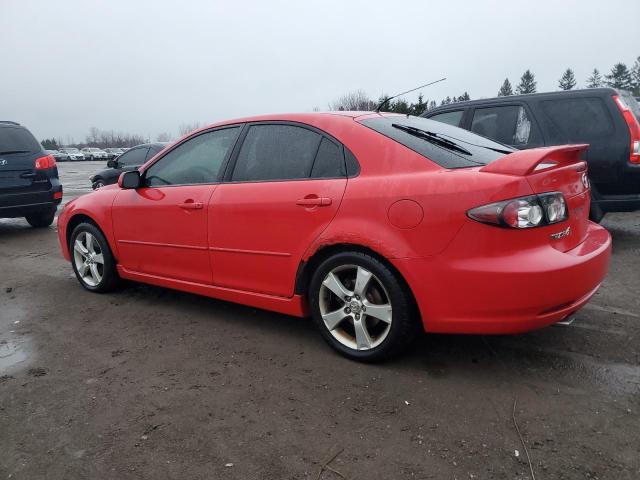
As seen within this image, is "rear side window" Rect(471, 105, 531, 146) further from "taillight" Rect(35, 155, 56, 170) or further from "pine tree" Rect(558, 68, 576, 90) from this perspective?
"pine tree" Rect(558, 68, 576, 90)

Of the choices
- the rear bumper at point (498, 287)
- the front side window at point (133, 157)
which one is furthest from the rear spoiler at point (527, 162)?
the front side window at point (133, 157)

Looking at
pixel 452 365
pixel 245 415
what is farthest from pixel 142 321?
pixel 452 365

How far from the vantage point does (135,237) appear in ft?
13.5

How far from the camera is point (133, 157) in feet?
40.0

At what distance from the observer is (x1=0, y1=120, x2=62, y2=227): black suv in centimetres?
738

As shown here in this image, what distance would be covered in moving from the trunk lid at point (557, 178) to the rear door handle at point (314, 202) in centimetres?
90

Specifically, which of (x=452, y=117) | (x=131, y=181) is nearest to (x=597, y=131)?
(x=452, y=117)

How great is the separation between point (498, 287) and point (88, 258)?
148 inches

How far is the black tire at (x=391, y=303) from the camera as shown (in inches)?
106

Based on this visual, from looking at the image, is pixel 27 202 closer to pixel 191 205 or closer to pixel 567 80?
pixel 191 205

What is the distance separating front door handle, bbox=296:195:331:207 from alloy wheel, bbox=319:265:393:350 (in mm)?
397

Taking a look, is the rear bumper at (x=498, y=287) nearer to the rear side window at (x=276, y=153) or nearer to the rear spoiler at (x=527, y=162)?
the rear spoiler at (x=527, y=162)

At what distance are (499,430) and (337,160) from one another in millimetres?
1725

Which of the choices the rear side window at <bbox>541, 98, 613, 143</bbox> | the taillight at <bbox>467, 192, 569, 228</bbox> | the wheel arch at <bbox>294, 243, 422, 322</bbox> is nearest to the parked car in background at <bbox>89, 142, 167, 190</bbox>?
the rear side window at <bbox>541, 98, 613, 143</bbox>
